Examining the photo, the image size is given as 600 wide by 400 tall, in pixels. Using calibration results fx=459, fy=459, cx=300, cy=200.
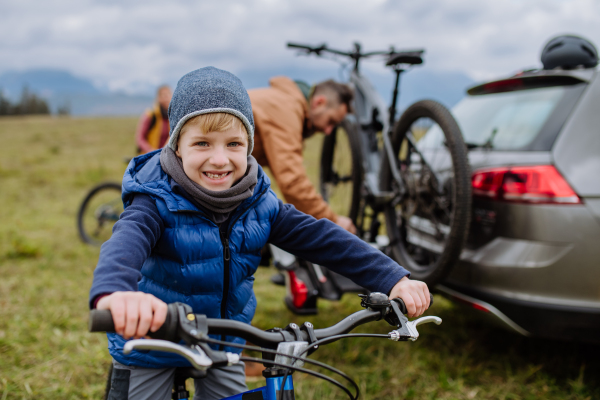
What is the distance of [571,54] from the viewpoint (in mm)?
3230

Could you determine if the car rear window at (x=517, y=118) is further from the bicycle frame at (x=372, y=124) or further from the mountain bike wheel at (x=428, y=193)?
the bicycle frame at (x=372, y=124)

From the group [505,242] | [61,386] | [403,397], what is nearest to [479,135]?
[505,242]

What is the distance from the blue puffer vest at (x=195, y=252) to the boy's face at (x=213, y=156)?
90 millimetres

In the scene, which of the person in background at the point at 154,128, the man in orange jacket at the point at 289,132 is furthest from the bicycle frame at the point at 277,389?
the person in background at the point at 154,128

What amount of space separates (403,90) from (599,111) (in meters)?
1.19

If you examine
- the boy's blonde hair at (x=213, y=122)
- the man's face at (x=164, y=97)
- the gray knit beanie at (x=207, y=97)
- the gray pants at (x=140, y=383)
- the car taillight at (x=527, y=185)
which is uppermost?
the man's face at (x=164, y=97)

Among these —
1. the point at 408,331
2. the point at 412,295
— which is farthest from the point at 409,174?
the point at 408,331

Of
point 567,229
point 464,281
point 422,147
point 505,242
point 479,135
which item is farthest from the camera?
point 422,147

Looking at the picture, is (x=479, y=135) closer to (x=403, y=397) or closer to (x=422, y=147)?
(x=422, y=147)

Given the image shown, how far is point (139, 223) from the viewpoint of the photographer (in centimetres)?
132

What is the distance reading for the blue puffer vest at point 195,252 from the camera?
56.8 inches

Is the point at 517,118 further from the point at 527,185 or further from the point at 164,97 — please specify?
the point at 164,97

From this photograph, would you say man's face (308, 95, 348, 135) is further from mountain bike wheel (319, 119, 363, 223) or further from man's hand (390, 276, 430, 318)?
man's hand (390, 276, 430, 318)

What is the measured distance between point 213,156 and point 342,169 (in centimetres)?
291
